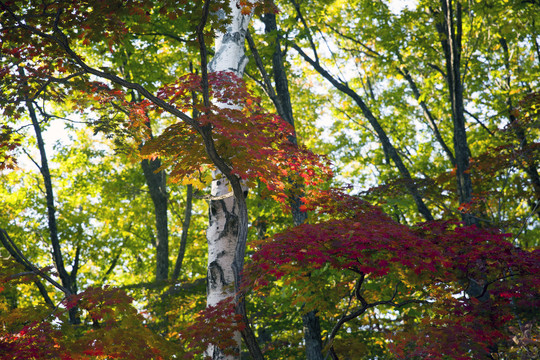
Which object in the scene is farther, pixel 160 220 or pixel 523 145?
pixel 160 220

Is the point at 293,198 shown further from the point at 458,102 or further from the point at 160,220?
the point at 160,220

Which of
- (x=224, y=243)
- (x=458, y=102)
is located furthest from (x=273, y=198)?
(x=458, y=102)

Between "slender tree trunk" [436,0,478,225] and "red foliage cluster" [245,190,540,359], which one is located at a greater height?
"slender tree trunk" [436,0,478,225]

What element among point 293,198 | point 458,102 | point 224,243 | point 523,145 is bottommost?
point 224,243

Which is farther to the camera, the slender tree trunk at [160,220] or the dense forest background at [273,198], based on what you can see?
the slender tree trunk at [160,220]

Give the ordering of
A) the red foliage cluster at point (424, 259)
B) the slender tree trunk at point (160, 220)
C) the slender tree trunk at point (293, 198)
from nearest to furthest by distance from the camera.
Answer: the red foliage cluster at point (424, 259)
the slender tree trunk at point (293, 198)
the slender tree trunk at point (160, 220)

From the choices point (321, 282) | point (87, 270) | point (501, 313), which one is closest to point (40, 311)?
point (321, 282)

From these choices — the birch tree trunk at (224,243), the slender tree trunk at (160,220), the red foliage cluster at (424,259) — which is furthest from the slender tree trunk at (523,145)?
the slender tree trunk at (160,220)

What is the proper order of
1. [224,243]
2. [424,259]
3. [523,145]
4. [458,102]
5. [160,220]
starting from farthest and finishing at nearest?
[160,220] → [523,145] → [458,102] → [224,243] → [424,259]

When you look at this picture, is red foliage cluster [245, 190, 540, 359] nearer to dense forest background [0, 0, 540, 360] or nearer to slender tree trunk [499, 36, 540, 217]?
dense forest background [0, 0, 540, 360]

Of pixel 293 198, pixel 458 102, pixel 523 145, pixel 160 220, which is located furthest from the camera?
pixel 160 220

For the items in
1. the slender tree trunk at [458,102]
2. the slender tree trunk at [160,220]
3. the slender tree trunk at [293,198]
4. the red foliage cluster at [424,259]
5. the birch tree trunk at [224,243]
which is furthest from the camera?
the slender tree trunk at [160,220]

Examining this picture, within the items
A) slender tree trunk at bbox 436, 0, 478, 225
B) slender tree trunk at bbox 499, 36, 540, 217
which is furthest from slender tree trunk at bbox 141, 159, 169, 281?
slender tree trunk at bbox 499, 36, 540, 217

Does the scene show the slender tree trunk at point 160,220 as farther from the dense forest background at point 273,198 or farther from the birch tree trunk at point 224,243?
the birch tree trunk at point 224,243
